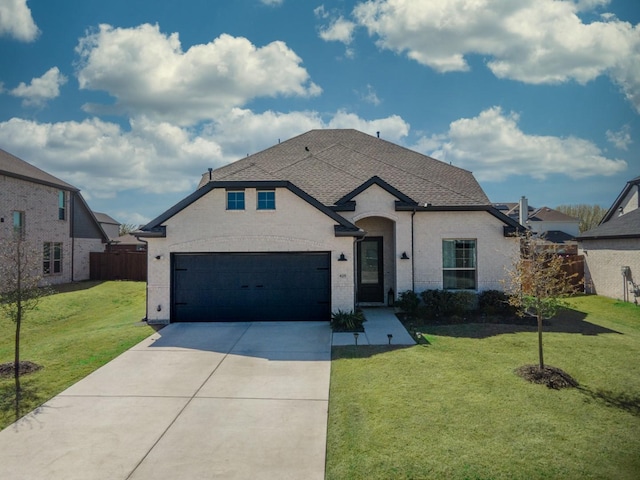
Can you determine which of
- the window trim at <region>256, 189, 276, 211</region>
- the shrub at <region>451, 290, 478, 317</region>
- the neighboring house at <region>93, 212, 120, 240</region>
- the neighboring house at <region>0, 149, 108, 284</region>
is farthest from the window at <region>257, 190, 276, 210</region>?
the neighboring house at <region>93, 212, 120, 240</region>

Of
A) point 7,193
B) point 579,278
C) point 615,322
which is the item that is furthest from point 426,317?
point 7,193

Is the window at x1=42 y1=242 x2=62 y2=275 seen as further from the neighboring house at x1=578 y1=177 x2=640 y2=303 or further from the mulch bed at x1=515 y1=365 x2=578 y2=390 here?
the neighboring house at x1=578 y1=177 x2=640 y2=303

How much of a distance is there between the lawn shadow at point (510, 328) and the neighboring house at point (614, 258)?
17.6 ft

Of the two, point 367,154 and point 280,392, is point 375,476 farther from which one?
point 367,154

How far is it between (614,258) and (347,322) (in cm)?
1391

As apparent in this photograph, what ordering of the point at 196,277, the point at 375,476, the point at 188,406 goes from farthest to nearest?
the point at 196,277 < the point at 188,406 < the point at 375,476

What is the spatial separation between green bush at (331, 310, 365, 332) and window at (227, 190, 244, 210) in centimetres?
482

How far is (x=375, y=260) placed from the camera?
16.4 meters

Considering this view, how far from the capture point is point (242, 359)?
971 centimetres

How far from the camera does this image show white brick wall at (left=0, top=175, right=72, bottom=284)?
20.9 m

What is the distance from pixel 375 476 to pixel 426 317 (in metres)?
9.40

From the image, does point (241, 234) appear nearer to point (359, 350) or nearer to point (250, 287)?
point (250, 287)

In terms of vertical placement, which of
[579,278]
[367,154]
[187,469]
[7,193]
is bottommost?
[187,469]

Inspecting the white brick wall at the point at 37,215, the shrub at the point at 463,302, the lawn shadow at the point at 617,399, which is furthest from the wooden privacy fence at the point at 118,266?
the lawn shadow at the point at 617,399
